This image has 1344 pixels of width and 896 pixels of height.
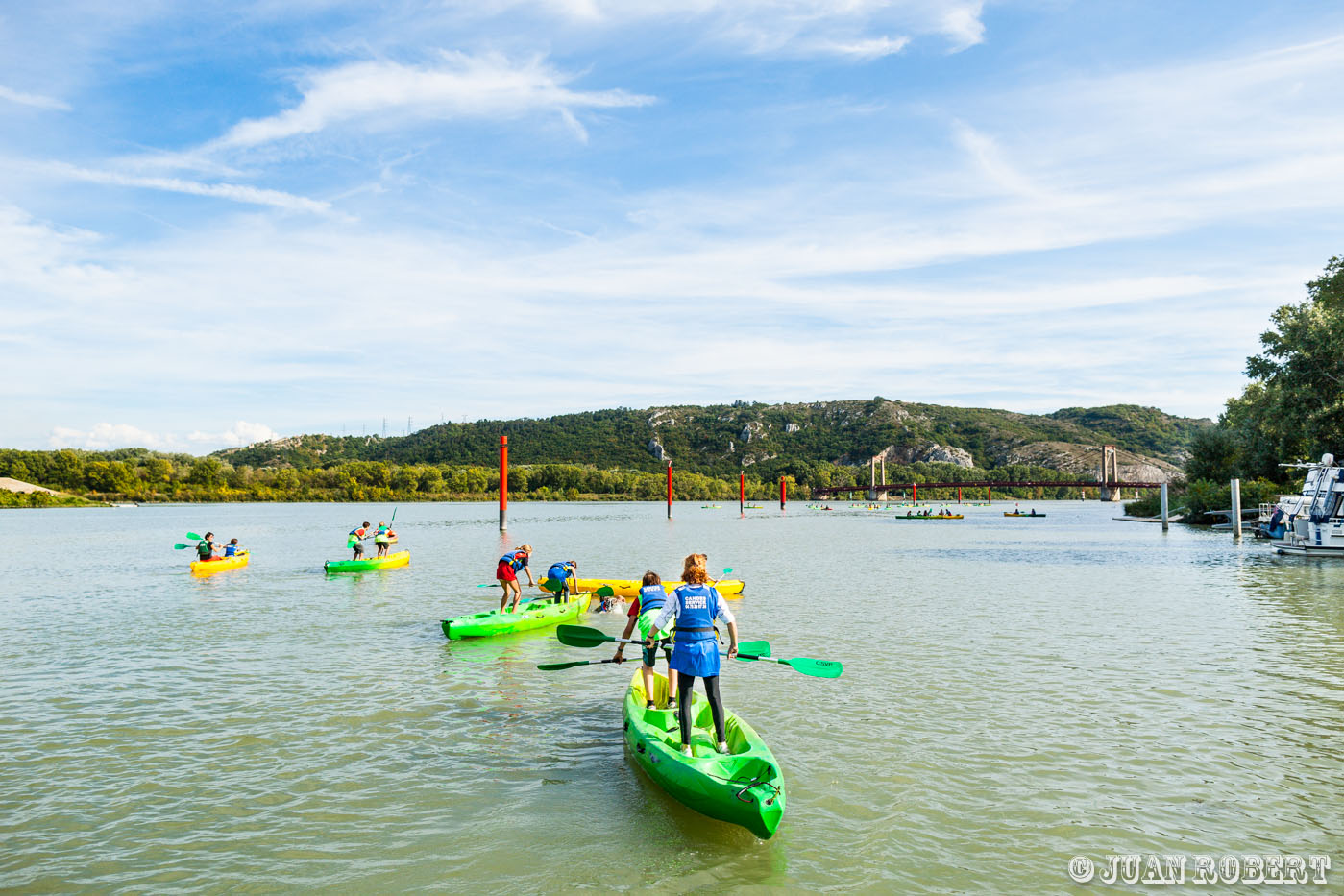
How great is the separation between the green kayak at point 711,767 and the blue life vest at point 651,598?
1518mm

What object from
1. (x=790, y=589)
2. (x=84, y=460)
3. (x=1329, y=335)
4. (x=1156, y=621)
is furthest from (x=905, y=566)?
(x=84, y=460)

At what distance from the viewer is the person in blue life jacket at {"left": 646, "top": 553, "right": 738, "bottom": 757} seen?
9.24m

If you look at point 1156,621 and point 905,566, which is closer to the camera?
point 1156,621

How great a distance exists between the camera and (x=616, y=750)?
10688mm

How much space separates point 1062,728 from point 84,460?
605 ft

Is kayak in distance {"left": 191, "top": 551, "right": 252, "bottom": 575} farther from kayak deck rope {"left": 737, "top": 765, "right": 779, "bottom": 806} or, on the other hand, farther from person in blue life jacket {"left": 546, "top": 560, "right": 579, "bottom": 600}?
kayak deck rope {"left": 737, "top": 765, "right": 779, "bottom": 806}

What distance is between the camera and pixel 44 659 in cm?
1677

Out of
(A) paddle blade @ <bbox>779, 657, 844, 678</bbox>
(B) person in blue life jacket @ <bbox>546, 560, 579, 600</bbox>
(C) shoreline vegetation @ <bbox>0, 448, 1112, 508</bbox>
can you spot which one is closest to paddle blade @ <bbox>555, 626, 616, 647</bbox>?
(A) paddle blade @ <bbox>779, 657, 844, 678</bbox>

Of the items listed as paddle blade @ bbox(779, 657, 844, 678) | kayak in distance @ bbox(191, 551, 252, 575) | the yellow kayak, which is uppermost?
paddle blade @ bbox(779, 657, 844, 678)

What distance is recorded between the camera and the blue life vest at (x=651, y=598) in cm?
1159

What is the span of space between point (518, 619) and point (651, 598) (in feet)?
29.1

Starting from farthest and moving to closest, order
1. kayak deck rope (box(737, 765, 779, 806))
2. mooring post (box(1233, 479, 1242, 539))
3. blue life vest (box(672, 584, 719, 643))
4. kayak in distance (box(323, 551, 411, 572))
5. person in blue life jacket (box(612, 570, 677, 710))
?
mooring post (box(1233, 479, 1242, 539))
kayak in distance (box(323, 551, 411, 572))
person in blue life jacket (box(612, 570, 677, 710))
blue life vest (box(672, 584, 719, 643))
kayak deck rope (box(737, 765, 779, 806))

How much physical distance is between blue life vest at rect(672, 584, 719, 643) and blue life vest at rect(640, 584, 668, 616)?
218 cm

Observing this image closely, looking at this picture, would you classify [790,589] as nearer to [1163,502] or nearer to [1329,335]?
[1329,335]
